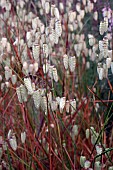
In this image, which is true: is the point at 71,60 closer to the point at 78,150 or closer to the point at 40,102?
the point at 40,102

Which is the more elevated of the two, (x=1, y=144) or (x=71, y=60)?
(x=71, y=60)

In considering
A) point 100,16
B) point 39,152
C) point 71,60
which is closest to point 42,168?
point 39,152

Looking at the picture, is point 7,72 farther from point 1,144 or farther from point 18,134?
point 18,134

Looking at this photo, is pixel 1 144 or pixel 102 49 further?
pixel 1 144

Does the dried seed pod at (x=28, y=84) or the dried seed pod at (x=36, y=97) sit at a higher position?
the dried seed pod at (x=28, y=84)

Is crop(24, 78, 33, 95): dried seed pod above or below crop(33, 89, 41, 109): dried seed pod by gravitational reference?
above

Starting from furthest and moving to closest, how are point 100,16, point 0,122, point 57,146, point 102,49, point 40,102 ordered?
point 100,16
point 0,122
point 57,146
point 102,49
point 40,102

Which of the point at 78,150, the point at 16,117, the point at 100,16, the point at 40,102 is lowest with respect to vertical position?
the point at 78,150

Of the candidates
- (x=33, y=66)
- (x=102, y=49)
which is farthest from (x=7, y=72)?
(x=102, y=49)

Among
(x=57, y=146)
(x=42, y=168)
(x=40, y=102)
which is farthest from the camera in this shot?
(x=57, y=146)
